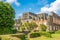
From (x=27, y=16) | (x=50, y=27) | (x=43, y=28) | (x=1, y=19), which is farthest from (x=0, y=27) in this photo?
(x=27, y=16)

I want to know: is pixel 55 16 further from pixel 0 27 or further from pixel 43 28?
pixel 0 27

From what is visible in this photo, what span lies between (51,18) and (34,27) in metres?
17.1

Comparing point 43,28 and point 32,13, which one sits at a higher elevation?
point 32,13

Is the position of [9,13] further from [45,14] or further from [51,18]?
[45,14]

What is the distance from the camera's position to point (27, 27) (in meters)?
95.5

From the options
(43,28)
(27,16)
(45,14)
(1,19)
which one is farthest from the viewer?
(27,16)

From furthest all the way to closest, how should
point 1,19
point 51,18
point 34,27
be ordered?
point 51,18 → point 34,27 → point 1,19

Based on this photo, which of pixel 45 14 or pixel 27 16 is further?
pixel 27 16

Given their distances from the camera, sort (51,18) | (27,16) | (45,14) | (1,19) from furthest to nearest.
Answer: (27,16) < (45,14) < (51,18) < (1,19)

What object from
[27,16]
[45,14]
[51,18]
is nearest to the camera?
[51,18]

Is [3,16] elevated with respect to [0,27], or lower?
elevated

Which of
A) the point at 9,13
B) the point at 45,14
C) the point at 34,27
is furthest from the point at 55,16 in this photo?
the point at 9,13

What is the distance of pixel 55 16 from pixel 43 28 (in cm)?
2548

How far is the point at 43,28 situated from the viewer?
91438mm
